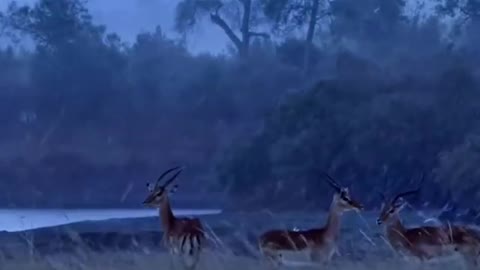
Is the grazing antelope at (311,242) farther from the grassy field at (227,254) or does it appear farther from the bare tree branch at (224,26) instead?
the bare tree branch at (224,26)

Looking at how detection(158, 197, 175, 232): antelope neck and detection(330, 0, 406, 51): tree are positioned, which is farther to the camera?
detection(330, 0, 406, 51): tree

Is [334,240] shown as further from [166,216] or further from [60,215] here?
[60,215]

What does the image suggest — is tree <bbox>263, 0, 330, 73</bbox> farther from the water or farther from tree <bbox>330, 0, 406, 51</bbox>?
the water

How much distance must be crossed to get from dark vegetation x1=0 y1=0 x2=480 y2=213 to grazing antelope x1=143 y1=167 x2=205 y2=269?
333 inches

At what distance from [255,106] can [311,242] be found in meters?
11.5

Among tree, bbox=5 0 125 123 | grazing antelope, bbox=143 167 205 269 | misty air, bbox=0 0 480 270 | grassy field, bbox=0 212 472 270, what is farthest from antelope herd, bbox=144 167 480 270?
tree, bbox=5 0 125 123

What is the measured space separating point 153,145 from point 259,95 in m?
1.99

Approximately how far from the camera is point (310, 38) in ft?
79.3

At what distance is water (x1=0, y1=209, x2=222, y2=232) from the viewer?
2062 cm

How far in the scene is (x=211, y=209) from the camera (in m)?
22.6

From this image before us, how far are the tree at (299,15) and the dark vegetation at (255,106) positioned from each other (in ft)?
0.10

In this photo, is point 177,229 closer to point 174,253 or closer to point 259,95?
point 174,253

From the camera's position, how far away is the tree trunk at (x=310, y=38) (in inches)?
945

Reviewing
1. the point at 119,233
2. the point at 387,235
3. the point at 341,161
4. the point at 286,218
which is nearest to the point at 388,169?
the point at 341,161
